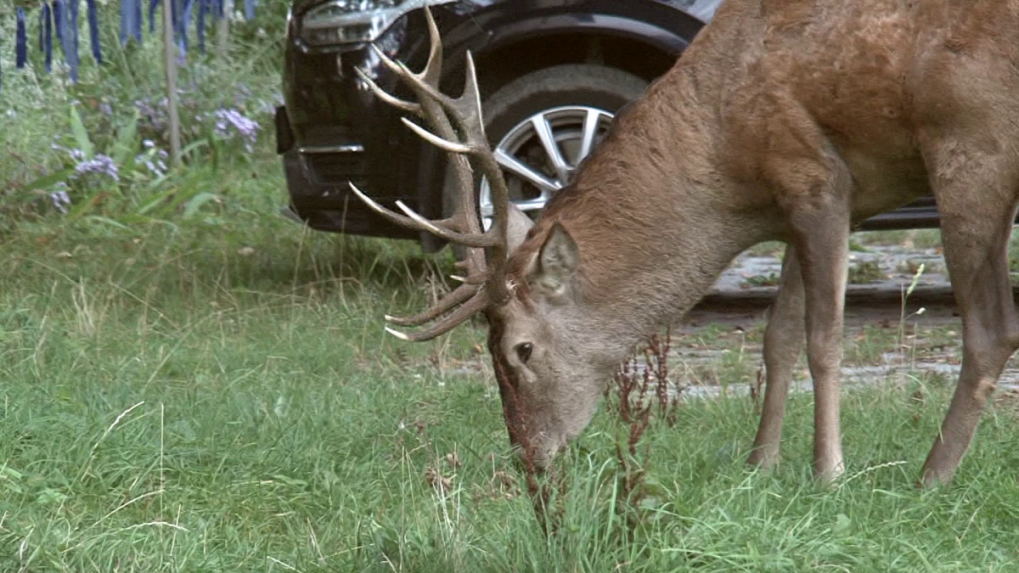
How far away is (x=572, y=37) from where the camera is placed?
8203 mm

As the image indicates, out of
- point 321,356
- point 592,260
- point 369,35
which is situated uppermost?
point 369,35

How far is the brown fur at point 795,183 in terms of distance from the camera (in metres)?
5.49

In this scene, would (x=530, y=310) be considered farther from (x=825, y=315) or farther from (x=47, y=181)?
(x=47, y=181)

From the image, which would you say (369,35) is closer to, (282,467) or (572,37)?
(572,37)

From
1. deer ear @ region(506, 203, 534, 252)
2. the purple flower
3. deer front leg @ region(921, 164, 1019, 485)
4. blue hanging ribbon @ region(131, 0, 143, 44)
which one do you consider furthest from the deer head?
the purple flower

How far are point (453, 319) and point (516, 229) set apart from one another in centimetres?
58

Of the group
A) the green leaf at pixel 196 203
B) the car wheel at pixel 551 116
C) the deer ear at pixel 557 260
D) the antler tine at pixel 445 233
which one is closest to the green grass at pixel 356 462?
the deer ear at pixel 557 260

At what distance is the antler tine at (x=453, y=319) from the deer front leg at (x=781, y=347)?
1.06m

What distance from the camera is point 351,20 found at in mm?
8367

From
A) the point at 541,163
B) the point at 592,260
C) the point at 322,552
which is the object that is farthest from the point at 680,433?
the point at 541,163

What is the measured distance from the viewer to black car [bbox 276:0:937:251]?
8.05 meters

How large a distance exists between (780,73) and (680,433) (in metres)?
1.27

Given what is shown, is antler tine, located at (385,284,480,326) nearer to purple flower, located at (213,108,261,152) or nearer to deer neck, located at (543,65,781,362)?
deer neck, located at (543,65,781,362)

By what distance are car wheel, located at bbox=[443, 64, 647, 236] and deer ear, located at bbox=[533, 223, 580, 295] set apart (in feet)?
7.31
